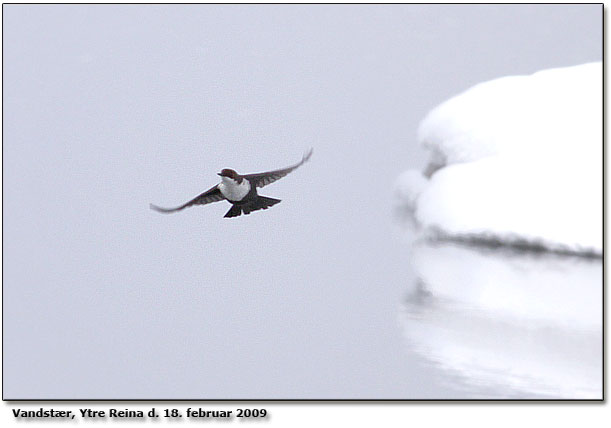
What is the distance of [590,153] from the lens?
3.00 metres

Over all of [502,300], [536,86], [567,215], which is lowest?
[502,300]

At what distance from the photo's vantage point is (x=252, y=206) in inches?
94.2

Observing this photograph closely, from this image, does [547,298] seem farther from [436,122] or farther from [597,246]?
[436,122]

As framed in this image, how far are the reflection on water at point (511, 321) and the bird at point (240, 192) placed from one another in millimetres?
470

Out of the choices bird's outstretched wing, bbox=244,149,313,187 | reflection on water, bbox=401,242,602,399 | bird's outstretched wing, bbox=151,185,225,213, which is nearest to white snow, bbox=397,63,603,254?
reflection on water, bbox=401,242,602,399

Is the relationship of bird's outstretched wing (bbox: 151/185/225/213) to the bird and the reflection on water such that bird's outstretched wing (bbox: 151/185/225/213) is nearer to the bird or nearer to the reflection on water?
the bird

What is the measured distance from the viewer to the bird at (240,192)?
2336 millimetres

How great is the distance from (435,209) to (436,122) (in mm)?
497

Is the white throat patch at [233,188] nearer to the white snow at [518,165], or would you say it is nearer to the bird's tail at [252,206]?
the bird's tail at [252,206]

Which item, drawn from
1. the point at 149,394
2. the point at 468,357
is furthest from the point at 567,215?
the point at 149,394

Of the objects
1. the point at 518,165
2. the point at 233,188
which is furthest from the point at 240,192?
the point at 518,165

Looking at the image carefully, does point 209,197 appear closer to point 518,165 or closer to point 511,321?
point 511,321

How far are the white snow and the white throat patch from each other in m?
1.00

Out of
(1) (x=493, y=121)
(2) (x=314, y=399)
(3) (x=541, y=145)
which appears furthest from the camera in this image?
(1) (x=493, y=121)
